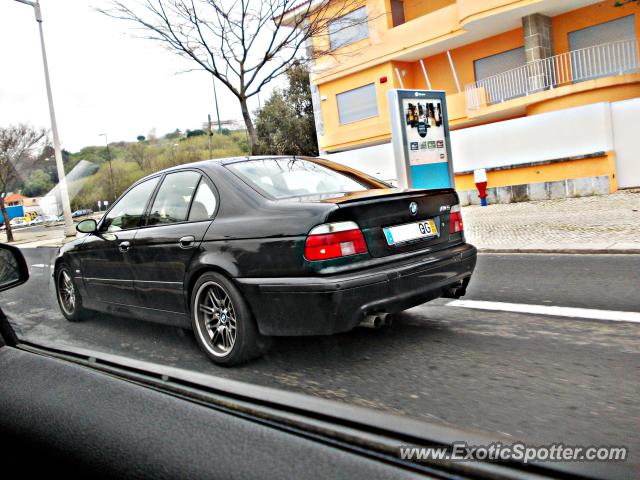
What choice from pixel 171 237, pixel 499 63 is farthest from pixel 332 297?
pixel 499 63

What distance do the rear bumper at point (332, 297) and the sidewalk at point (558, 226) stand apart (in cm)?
484

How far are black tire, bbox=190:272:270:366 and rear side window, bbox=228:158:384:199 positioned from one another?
74 centimetres

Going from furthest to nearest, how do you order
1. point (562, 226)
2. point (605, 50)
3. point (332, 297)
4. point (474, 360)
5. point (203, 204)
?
point (605, 50) → point (562, 226) → point (203, 204) → point (474, 360) → point (332, 297)

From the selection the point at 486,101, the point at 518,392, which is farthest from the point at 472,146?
the point at 518,392

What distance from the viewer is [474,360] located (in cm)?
342

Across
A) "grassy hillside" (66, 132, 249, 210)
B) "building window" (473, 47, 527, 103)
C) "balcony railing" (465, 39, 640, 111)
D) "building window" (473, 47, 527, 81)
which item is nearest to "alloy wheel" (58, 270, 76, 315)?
"grassy hillside" (66, 132, 249, 210)

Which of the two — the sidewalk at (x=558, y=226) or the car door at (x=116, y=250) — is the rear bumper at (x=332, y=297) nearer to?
the car door at (x=116, y=250)

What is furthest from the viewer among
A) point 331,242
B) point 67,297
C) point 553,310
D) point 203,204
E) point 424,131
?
point 424,131

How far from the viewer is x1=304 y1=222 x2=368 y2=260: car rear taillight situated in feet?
10.5

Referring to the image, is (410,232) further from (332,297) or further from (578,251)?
(578,251)

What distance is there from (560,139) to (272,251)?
13.8 meters

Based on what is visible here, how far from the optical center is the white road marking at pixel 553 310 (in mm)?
4168

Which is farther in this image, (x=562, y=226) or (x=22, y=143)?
(x=562, y=226)

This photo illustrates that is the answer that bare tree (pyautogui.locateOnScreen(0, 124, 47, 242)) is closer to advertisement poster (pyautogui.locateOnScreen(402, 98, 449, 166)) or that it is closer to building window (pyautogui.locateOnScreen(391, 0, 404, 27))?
advertisement poster (pyautogui.locateOnScreen(402, 98, 449, 166))
